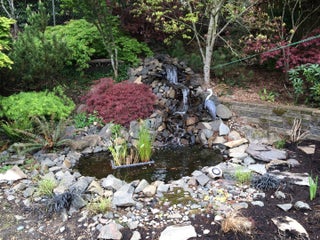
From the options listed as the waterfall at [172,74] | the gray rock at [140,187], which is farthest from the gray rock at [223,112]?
the gray rock at [140,187]

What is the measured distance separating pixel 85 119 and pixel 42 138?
110cm

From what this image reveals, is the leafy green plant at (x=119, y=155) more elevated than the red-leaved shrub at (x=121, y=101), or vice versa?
the red-leaved shrub at (x=121, y=101)

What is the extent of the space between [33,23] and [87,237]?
3.96 metres

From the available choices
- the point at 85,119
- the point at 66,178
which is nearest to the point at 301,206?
the point at 66,178

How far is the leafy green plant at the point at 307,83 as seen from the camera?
4.79 meters

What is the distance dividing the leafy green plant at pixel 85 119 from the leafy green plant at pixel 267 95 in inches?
124

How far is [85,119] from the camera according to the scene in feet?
18.5

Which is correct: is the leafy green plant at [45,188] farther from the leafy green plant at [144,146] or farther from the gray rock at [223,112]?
the gray rock at [223,112]

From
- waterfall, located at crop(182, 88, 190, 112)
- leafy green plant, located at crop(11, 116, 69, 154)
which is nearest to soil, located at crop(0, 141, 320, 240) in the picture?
leafy green plant, located at crop(11, 116, 69, 154)

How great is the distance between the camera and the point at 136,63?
273 inches

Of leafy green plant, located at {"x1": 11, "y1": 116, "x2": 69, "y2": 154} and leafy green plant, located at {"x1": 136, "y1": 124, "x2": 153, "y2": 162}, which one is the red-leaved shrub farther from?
leafy green plant, located at {"x1": 136, "y1": 124, "x2": 153, "y2": 162}

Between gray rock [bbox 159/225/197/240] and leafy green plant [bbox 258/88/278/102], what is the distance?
362 cm

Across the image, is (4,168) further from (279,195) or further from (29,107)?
(279,195)

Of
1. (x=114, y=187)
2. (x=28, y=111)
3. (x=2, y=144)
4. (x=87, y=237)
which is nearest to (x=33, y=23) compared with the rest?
(x=28, y=111)
